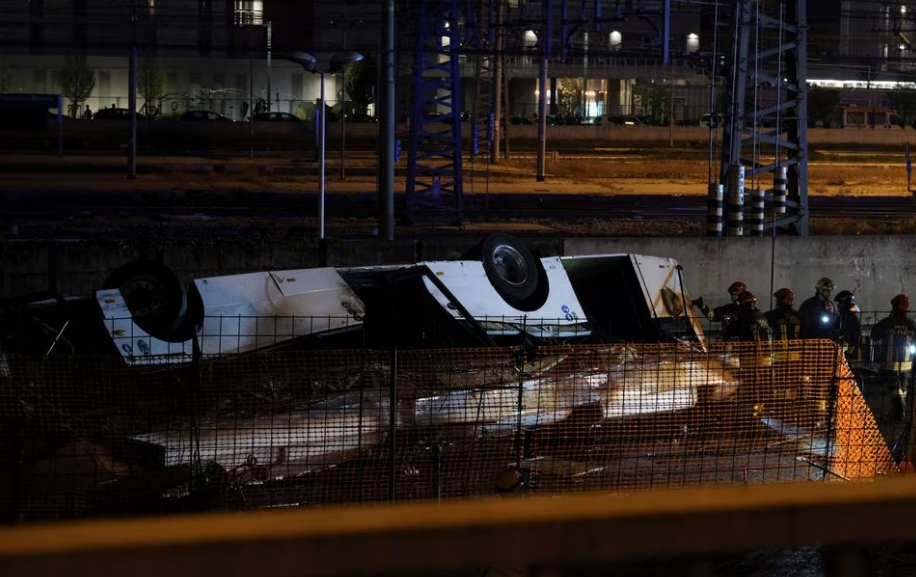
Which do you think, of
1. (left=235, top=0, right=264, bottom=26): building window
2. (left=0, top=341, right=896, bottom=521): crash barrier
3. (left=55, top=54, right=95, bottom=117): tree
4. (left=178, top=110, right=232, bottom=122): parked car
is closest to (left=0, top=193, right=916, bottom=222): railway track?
(left=0, top=341, right=896, bottom=521): crash barrier

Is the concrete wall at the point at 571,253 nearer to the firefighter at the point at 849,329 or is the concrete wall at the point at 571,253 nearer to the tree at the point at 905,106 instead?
the firefighter at the point at 849,329

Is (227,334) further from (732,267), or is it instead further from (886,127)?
(886,127)

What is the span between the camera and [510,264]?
45.5ft

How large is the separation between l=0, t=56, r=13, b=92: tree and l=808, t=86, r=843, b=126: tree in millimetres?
35742

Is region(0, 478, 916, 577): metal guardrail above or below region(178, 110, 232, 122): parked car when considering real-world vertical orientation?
below

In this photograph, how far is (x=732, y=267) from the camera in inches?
650

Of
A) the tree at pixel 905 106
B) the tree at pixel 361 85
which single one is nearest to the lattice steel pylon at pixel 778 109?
the tree at pixel 361 85

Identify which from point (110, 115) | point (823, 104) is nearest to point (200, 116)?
point (110, 115)

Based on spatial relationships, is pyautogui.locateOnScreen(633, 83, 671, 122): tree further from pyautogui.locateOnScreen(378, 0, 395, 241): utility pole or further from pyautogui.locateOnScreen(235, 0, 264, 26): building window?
pyautogui.locateOnScreen(378, 0, 395, 241): utility pole

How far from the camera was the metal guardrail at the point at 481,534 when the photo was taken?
7.07ft

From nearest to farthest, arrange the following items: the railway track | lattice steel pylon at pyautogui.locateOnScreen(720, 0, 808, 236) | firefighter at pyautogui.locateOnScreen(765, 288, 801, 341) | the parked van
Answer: firefighter at pyautogui.locateOnScreen(765, 288, 801, 341) < lattice steel pylon at pyautogui.locateOnScreen(720, 0, 808, 236) < the railway track < the parked van

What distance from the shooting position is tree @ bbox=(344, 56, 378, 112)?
52.2 metres

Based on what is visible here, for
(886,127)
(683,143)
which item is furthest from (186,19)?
(886,127)

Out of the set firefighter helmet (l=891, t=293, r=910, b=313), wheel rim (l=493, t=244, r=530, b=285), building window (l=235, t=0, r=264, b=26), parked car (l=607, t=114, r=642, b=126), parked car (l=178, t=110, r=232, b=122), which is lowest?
firefighter helmet (l=891, t=293, r=910, b=313)
